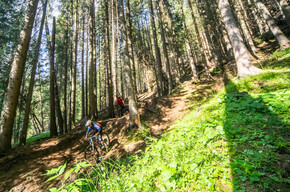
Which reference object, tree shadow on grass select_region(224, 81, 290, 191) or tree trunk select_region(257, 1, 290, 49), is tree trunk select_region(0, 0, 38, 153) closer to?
tree shadow on grass select_region(224, 81, 290, 191)

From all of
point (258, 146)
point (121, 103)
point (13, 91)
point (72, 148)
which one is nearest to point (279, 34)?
point (258, 146)

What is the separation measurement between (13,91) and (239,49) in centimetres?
1128

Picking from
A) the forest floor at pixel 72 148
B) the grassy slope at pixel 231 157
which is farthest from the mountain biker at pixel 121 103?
the grassy slope at pixel 231 157

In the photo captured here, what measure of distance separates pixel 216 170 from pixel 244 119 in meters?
1.61

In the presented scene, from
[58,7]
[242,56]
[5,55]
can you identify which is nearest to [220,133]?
[242,56]

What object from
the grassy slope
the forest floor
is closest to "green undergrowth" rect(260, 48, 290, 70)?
the forest floor

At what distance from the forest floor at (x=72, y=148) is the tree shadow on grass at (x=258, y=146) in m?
3.62

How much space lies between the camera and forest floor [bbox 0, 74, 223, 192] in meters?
5.74

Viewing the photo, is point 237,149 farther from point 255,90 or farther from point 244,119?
point 255,90

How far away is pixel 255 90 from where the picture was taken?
14.3ft

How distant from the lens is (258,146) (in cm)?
214

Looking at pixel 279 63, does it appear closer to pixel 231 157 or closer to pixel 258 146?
pixel 258 146

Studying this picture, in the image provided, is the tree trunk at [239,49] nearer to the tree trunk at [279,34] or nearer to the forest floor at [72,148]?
the forest floor at [72,148]

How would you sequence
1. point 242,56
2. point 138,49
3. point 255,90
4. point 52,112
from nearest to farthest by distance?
point 255,90, point 242,56, point 52,112, point 138,49
